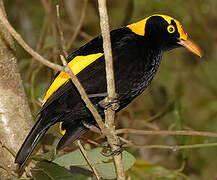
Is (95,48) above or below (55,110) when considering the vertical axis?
above

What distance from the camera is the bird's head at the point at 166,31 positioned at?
298cm

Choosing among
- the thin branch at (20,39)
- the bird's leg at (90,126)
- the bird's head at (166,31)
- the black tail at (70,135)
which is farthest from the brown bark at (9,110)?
the bird's head at (166,31)

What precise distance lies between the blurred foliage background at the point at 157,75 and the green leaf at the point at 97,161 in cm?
51

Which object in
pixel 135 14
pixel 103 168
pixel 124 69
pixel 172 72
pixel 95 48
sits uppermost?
pixel 135 14

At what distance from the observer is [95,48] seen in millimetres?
2750

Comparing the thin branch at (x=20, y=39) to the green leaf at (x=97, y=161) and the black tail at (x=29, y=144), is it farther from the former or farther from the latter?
the green leaf at (x=97, y=161)

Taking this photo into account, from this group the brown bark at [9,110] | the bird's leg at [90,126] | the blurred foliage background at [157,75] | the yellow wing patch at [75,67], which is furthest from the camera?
the blurred foliage background at [157,75]

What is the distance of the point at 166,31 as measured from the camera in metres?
3.07

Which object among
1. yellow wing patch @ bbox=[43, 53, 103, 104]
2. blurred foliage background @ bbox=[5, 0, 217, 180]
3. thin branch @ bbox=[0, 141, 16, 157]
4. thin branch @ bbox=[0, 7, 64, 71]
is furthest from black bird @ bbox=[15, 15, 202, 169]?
thin branch @ bbox=[0, 7, 64, 71]

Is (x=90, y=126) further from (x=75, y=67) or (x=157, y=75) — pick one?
(x=157, y=75)

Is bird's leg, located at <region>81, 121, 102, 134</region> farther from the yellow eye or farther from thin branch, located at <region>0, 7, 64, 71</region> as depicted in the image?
thin branch, located at <region>0, 7, 64, 71</region>

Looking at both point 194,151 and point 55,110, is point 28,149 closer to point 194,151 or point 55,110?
point 55,110

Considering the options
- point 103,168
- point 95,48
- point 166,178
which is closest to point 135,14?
point 166,178

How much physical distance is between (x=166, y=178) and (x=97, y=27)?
262 centimetres
